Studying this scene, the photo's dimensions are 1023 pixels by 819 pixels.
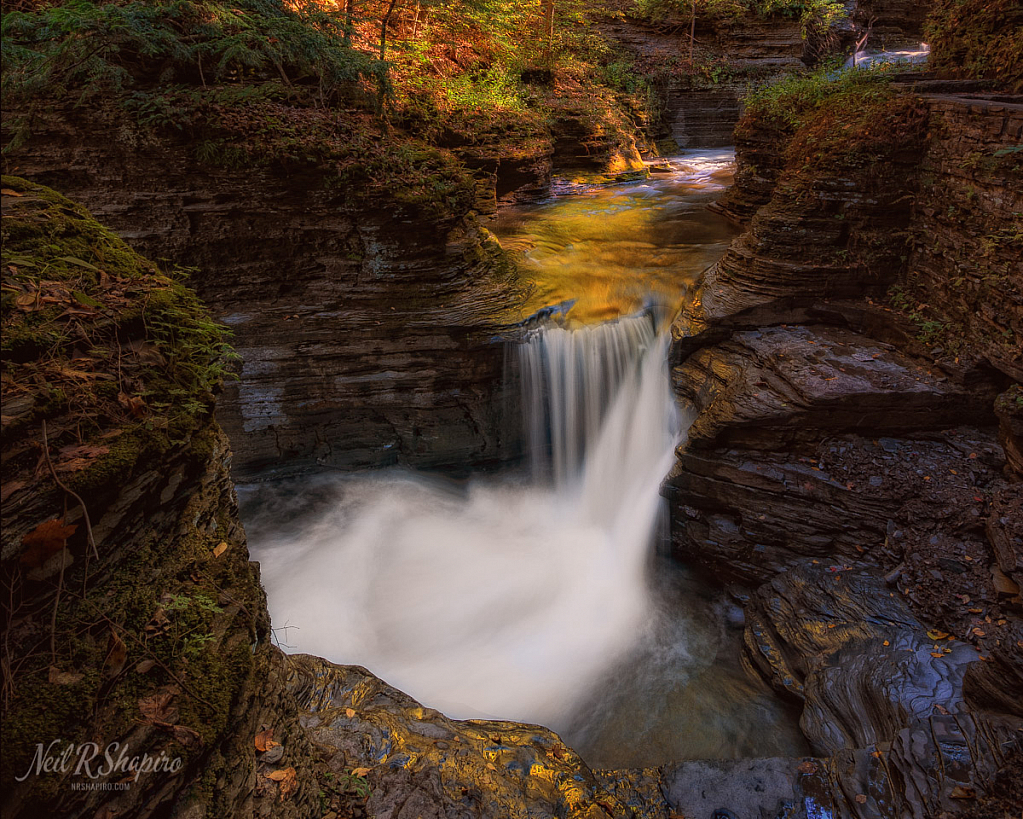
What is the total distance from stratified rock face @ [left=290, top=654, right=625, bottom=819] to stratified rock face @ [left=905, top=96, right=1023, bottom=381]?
6.49m

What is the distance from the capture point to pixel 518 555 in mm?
8648

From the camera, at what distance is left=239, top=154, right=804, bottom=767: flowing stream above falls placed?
6371mm

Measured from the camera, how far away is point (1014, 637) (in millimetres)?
4629

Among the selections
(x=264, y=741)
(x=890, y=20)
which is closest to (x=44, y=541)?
(x=264, y=741)

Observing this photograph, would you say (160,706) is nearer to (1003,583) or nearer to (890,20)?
A: (1003,583)

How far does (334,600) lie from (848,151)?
9667 mm

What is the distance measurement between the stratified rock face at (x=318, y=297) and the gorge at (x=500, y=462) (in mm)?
54

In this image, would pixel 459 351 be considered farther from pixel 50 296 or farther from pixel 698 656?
pixel 50 296

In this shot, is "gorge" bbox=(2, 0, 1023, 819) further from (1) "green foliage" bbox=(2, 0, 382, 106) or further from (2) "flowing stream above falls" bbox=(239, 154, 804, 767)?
(1) "green foliage" bbox=(2, 0, 382, 106)

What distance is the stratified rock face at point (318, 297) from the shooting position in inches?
288

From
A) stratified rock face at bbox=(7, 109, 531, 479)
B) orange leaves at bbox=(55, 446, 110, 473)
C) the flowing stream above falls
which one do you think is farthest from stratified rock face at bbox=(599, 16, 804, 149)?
orange leaves at bbox=(55, 446, 110, 473)

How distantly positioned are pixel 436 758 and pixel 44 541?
3.29m

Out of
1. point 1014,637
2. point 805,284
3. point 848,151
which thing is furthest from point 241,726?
point 848,151

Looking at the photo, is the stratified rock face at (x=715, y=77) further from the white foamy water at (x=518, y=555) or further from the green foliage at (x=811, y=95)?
the white foamy water at (x=518, y=555)
